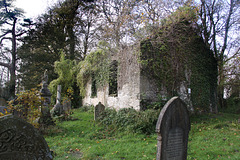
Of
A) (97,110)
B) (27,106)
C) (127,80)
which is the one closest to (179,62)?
(127,80)

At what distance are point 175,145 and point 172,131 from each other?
1.04ft

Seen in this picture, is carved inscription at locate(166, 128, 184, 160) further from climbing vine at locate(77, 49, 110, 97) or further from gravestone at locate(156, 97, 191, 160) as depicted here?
climbing vine at locate(77, 49, 110, 97)

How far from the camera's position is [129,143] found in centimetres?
581

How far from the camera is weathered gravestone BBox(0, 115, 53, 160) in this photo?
7.83ft

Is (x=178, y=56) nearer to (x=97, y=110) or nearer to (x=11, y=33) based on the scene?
(x=97, y=110)

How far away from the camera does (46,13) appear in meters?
21.4

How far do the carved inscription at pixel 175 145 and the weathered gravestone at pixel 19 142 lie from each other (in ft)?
7.28

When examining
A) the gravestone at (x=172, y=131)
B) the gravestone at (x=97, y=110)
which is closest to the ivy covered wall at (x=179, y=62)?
the gravestone at (x=97, y=110)

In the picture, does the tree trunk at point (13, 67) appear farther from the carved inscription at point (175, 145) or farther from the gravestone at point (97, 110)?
the carved inscription at point (175, 145)

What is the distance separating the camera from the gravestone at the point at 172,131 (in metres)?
3.40

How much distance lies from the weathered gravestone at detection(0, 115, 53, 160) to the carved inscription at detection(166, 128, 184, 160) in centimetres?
222

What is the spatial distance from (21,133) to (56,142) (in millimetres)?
3800

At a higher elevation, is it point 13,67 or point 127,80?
point 13,67

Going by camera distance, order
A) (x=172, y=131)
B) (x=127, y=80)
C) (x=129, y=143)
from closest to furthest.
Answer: (x=172, y=131), (x=129, y=143), (x=127, y=80)
